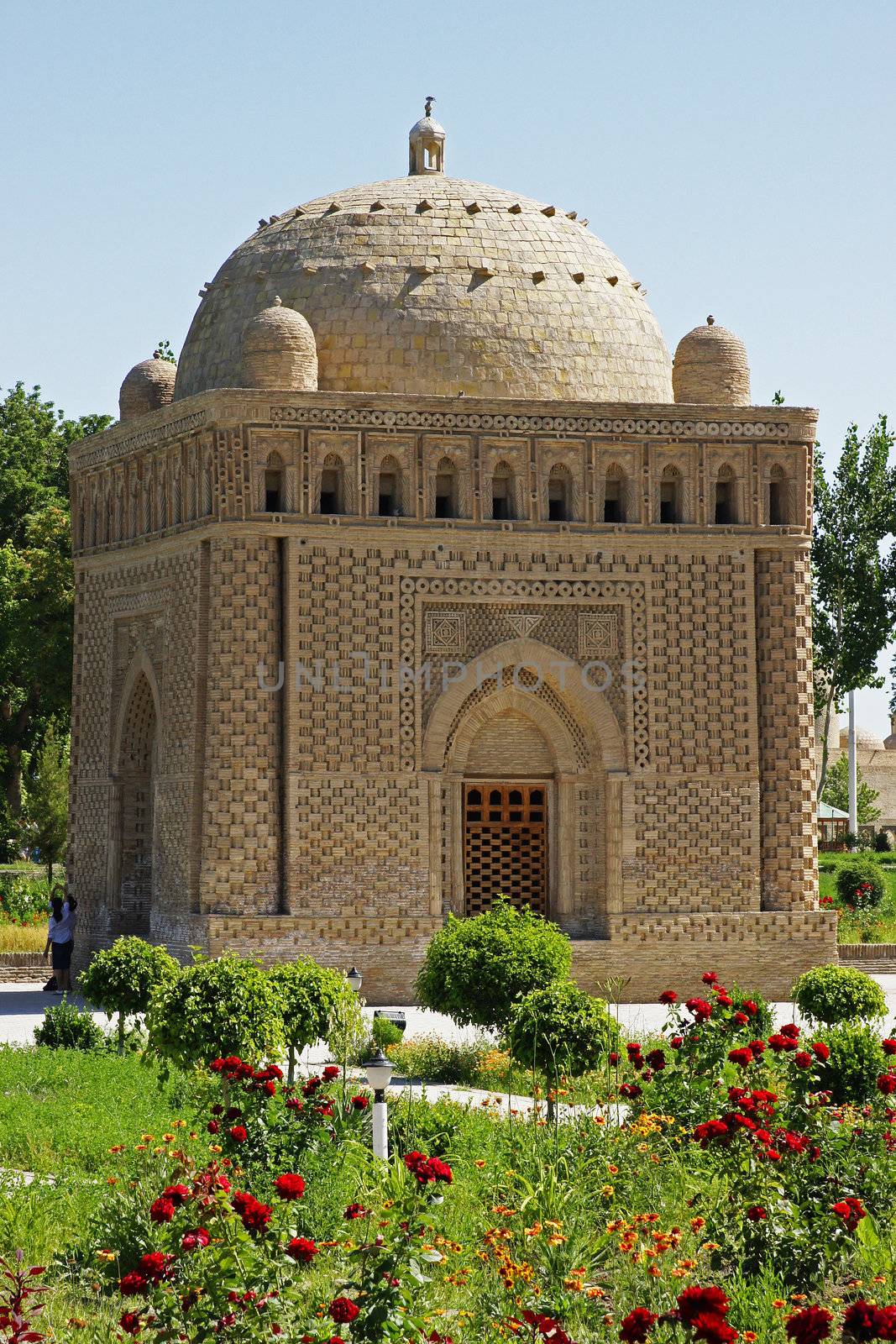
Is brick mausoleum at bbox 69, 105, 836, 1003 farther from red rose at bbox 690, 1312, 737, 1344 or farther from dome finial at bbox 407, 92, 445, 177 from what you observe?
red rose at bbox 690, 1312, 737, 1344

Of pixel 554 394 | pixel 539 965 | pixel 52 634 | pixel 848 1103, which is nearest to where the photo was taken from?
pixel 848 1103

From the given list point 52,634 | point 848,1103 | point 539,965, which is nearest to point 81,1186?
point 848,1103

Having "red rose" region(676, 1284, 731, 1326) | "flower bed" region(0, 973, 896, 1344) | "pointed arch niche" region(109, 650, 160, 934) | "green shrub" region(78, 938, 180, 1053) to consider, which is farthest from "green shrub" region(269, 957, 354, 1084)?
"pointed arch niche" region(109, 650, 160, 934)

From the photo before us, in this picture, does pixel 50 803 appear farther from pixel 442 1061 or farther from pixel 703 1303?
pixel 703 1303

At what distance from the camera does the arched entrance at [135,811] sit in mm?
21562

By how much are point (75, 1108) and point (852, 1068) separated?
4529 millimetres

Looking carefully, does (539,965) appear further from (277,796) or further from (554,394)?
(554,394)

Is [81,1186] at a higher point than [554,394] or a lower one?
lower

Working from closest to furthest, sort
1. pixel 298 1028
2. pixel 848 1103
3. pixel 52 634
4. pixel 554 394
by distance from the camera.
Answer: pixel 848 1103
pixel 298 1028
pixel 554 394
pixel 52 634

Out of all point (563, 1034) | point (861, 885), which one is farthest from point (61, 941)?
point (861, 885)

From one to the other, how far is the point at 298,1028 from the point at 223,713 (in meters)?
7.02

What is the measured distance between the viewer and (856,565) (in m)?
34.8

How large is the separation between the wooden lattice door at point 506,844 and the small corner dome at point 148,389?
6588 millimetres

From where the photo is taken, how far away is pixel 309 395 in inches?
751
